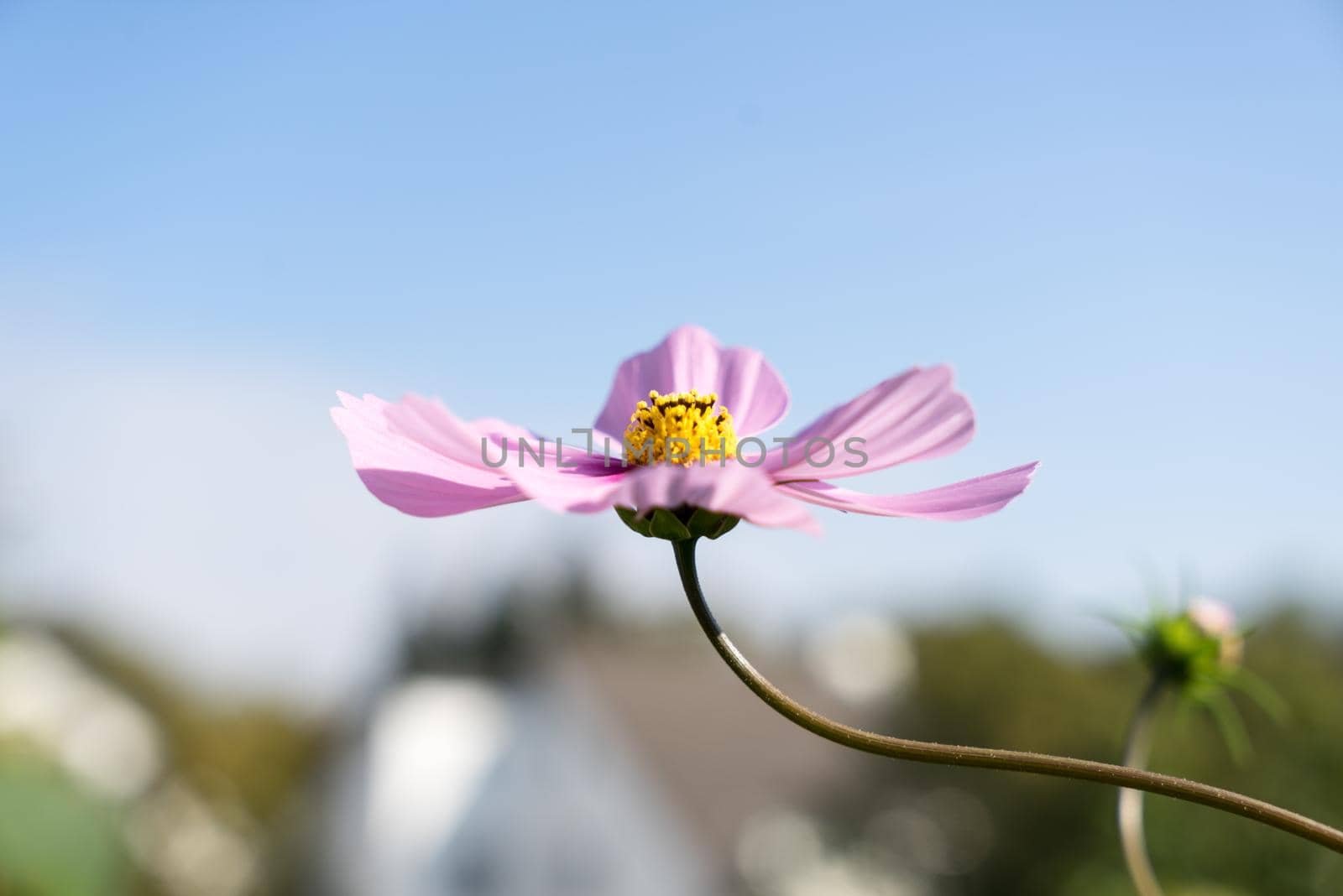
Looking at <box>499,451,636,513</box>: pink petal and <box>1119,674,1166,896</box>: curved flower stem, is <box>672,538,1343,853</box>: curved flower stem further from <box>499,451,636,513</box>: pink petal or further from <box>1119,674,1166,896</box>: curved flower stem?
<box>1119,674,1166,896</box>: curved flower stem

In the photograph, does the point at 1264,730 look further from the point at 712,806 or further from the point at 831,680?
the point at 831,680

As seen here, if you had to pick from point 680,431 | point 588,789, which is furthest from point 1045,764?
point 588,789

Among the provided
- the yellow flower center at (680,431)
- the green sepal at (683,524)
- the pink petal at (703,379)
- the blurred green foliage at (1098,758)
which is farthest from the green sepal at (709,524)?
the blurred green foliage at (1098,758)

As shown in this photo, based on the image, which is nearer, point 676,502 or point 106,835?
point 676,502

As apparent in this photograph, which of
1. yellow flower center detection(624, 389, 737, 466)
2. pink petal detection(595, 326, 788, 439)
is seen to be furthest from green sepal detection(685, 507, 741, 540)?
pink petal detection(595, 326, 788, 439)

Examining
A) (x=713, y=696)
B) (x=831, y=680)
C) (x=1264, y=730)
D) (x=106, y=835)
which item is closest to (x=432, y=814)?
(x=713, y=696)

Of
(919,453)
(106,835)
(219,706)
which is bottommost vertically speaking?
(219,706)
